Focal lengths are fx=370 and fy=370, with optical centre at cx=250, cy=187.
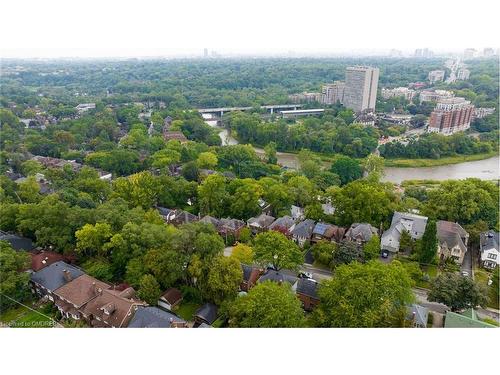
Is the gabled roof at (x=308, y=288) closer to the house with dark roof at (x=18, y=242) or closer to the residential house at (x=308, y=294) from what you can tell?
the residential house at (x=308, y=294)

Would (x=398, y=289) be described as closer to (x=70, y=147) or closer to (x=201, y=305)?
(x=201, y=305)

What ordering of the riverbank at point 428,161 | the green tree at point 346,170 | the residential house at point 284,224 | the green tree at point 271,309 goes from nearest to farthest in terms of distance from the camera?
the green tree at point 271,309 < the residential house at point 284,224 < the green tree at point 346,170 < the riverbank at point 428,161

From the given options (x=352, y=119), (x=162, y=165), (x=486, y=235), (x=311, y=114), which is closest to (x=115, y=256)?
(x=162, y=165)

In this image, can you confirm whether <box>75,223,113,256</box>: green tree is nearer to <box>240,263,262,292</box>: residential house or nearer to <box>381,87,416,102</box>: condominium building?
<box>240,263,262,292</box>: residential house

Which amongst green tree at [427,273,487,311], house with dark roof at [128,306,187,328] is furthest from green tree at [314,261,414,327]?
house with dark roof at [128,306,187,328]

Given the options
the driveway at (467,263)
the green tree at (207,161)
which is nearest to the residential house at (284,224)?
the driveway at (467,263)

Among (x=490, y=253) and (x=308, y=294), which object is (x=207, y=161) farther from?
(x=490, y=253)
